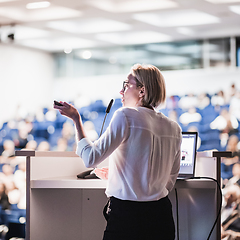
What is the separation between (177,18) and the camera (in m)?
3.93

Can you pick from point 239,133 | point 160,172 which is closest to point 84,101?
point 239,133

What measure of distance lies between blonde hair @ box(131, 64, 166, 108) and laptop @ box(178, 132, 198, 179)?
63cm

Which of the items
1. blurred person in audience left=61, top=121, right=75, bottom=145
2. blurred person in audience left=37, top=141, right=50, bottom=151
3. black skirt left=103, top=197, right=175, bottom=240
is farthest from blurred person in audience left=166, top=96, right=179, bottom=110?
black skirt left=103, top=197, right=175, bottom=240

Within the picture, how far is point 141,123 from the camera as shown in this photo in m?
1.12

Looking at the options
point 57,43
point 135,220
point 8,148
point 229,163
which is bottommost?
point 229,163

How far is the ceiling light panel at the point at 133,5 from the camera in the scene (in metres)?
3.55

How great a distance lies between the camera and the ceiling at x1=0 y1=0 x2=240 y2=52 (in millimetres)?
3605

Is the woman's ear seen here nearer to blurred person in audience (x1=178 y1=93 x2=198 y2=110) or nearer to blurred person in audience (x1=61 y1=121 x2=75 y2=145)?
blurred person in audience (x1=178 y1=93 x2=198 y2=110)

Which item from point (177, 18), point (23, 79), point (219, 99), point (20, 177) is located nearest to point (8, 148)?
point (20, 177)

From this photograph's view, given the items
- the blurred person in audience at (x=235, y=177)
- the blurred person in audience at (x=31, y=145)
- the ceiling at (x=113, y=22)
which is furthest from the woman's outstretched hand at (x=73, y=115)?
the blurred person in audience at (x=31, y=145)

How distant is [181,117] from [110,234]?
11.6ft

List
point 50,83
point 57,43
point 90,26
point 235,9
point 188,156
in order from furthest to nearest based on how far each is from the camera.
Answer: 1. point 50,83
2. point 57,43
3. point 90,26
4. point 235,9
5. point 188,156

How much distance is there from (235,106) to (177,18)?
4.01 ft

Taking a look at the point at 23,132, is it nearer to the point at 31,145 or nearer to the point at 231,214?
the point at 31,145
